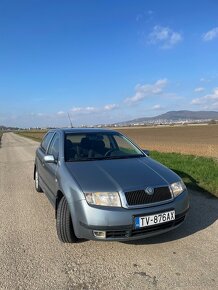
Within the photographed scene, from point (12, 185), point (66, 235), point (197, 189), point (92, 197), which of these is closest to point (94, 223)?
point (92, 197)

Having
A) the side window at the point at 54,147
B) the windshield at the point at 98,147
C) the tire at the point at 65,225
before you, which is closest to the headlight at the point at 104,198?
the tire at the point at 65,225

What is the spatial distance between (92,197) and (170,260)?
1.16 m

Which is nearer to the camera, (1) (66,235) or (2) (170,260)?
(2) (170,260)

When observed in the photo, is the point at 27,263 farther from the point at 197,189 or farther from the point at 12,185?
the point at 12,185

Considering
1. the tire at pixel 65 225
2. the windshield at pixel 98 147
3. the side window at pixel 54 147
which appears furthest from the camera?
the side window at pixel 54 147

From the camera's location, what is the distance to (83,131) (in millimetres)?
5793

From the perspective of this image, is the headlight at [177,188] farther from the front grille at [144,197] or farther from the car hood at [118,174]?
the front grille at [144,197]

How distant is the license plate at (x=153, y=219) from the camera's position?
3701 mm

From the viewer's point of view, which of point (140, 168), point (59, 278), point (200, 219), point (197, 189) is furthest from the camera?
point (197, 189)

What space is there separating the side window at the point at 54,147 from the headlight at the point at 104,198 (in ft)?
5.12

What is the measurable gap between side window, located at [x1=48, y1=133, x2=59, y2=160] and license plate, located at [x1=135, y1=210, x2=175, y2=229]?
2.01 m

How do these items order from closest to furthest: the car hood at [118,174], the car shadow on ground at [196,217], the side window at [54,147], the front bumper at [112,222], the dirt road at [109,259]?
the dirt road at [109,259] → the front bumper at [112,222] → the car hood at [118,174] → the car shadow on ground at [196,217] → the side window at [54,147]

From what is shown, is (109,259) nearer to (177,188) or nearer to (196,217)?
(177,188)

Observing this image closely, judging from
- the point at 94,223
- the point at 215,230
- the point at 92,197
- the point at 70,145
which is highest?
the point at 70,145
